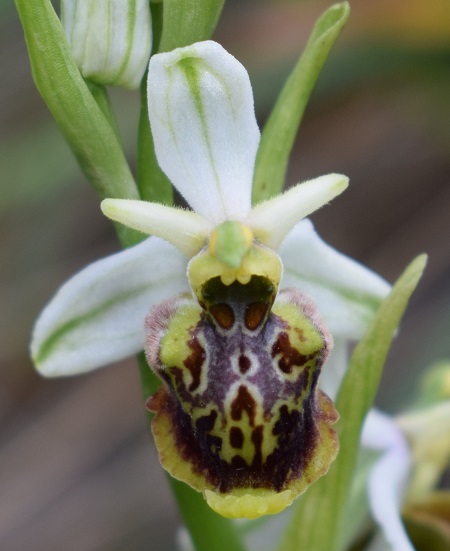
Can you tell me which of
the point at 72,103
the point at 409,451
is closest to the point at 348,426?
the point at 409,451

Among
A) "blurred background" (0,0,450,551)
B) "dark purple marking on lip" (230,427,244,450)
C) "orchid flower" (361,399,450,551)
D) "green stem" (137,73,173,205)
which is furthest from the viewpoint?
"blurred background" (0,0,450,551)

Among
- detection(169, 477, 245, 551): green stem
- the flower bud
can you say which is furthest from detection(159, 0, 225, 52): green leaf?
detection(169, 477, 245, 551): green stem

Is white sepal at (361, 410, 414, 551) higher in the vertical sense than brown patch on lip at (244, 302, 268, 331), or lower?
lower

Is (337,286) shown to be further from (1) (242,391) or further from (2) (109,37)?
(2) (109,37)

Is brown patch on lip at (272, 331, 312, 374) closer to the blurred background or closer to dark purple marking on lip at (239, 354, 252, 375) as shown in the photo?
dark purple marking on lip at (239, 354, 252, 375)

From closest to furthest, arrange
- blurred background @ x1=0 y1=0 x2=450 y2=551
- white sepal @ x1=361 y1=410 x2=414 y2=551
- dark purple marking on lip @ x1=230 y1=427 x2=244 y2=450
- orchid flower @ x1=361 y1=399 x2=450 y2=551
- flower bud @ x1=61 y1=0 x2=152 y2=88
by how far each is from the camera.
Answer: dark purple marking on lip @ x1=230 y1=427 x2=244 y2=450
flower bud @ x1=61 y1=0 x2=152 y2=88
white sepal @ x1=361 y1=410 x2=414 y2=551
orchid flower @ x1=361 y1=399 x2=450 y2=551
blurred background @ x1=0 y1=0 x2=450 y2=551

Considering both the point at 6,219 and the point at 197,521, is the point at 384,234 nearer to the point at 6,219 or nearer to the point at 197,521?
the point at 6,219

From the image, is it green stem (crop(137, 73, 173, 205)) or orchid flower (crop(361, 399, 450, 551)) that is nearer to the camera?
green stem (crop(137, 73, 173, 205))

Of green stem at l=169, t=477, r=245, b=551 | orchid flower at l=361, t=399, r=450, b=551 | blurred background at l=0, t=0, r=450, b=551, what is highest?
green stem at l=169, t=477, r=245, b=551

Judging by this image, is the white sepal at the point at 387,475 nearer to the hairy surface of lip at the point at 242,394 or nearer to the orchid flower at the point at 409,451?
the orchid flower at the point at 409,451
